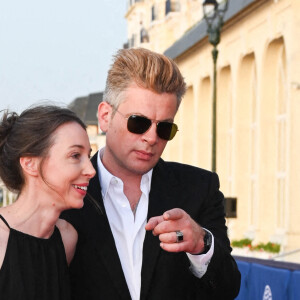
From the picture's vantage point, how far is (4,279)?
4562 mm

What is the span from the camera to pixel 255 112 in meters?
33.6

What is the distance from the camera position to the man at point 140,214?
5.05 m

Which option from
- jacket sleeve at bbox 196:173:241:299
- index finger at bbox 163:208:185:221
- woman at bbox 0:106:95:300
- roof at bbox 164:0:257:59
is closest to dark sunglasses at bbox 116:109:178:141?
woman at bbox 0:106:95:300

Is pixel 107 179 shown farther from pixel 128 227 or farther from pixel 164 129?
pixel 164 129

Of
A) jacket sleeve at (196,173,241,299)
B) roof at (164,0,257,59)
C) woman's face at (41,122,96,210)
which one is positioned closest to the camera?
woman's face at (41,122,96,210)

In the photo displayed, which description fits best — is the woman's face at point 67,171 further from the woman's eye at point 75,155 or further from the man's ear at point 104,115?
the man's ear at point 104,115

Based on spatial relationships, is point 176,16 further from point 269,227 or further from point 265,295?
point 265,295

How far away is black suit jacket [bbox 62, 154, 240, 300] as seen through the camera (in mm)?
5043

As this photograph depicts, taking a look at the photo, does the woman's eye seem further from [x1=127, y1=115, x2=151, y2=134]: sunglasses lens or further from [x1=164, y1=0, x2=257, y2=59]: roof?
[x1=164, y1=0, x2=257, y2=59]: roof

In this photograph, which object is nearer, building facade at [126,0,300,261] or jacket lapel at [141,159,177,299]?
jacket lapel at [141,159,177,299]

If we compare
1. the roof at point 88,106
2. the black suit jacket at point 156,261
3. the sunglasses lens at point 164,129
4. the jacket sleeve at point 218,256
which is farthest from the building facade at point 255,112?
the roof at point 88,106

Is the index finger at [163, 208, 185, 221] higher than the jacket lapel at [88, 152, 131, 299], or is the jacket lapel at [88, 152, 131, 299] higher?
the index finger at [163, 208, 185, 221]

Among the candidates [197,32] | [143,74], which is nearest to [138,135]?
[143,74]

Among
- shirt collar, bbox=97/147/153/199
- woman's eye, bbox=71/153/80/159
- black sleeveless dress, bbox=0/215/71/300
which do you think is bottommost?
black sleeveless dress, bbox=0/215/71/300
